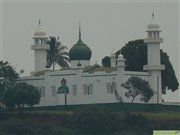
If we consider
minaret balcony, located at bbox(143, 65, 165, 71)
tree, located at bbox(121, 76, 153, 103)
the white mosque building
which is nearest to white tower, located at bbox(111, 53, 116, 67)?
the white mosque building

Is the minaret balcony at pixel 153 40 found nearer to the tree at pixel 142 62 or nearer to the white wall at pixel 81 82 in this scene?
the white wall at pixel 81 82

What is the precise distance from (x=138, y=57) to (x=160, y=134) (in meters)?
95.9

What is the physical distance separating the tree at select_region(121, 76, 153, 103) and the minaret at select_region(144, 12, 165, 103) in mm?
2273

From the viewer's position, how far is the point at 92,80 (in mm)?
142125

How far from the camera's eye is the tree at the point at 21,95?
138 m

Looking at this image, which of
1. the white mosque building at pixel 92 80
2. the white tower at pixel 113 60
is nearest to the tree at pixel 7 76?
the white mosque building at pixel 92 80

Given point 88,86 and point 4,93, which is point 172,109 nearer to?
point 88,86

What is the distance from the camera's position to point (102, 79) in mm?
141250

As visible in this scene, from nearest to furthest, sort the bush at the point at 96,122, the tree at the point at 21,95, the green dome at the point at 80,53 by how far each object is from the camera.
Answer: the bush at the point at 96,122
the tree at the point at 21,95
the green dome at the point at 80,53

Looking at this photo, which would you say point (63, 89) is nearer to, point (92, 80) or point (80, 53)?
point (92, 80)

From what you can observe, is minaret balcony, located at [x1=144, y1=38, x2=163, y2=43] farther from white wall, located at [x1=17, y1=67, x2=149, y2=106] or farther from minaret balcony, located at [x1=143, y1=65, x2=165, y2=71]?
white wall, located at [x1=17, y1=67, x2=149, y2=106]

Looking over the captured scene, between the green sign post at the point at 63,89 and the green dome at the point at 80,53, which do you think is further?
the green dome at the point at 80,53

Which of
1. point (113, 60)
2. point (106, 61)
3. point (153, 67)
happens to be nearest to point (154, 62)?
point (153, 67)

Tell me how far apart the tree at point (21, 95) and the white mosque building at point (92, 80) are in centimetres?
492
